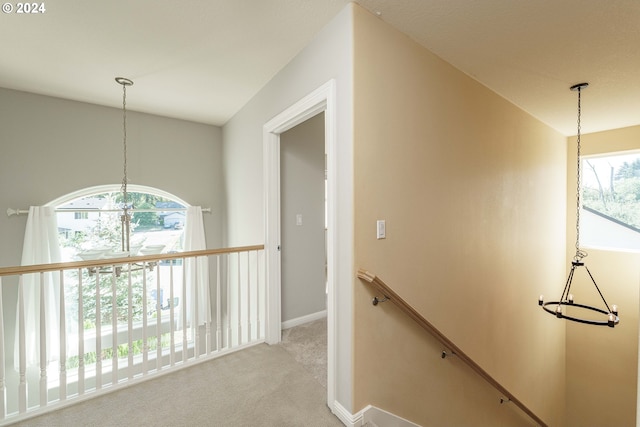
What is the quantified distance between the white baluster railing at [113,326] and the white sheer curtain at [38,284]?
0.02 meters

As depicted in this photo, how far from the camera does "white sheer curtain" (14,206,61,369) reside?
2.76 m

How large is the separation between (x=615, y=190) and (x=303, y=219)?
15.3 ft

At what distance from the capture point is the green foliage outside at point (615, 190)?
3926 millimetres

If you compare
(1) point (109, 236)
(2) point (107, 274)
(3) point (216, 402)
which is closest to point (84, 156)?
(1) point (109, 236)

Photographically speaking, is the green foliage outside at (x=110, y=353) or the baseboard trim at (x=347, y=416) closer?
the baseboard trim at (x=347, y=416)

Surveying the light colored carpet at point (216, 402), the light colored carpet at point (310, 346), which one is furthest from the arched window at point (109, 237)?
the light colored carpet at point (310, 346)

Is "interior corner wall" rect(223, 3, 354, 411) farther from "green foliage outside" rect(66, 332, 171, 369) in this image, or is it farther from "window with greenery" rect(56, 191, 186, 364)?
"green foliage outside" rect(66, 332, 171, 369)

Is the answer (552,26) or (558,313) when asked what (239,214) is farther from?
(558,313)

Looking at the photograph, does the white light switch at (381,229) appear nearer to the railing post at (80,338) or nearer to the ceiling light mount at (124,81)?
the railing post at (80,338)

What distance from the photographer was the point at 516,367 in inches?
130

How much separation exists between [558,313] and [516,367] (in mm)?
1124

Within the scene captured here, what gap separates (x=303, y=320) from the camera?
124 inches

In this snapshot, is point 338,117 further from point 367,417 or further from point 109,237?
point 109,237

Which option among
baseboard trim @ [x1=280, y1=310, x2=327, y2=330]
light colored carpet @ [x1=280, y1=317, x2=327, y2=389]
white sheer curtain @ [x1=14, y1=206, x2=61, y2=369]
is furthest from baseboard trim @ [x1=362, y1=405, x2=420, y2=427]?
white sheer curtain @ [x1=14, y1=206, x2=61, y2=369]
